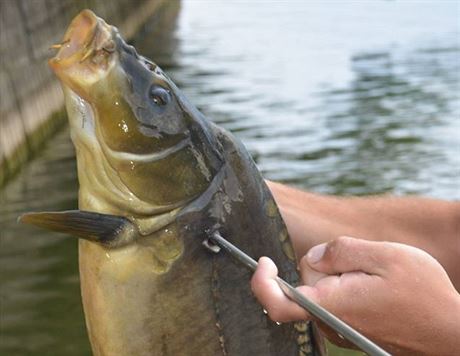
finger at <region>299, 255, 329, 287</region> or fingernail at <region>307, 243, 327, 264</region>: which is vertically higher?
fingernail at <region>307, 243, 327, 264</region>

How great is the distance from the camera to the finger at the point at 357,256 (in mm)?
2381

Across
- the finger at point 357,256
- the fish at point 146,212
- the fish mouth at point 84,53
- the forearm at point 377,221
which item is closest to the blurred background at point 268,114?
the forearm at point 377,221

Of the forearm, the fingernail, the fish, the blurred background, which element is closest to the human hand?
the fingernail

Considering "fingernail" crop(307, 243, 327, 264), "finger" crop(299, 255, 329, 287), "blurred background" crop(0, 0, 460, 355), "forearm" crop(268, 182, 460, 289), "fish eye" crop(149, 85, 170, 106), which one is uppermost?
"fish eye" crop(149, 85, 170, 106)

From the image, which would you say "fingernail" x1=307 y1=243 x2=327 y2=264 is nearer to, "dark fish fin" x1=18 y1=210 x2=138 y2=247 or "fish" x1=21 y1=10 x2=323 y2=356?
"fish" x1=21 y1=10 x2=323 y2=356

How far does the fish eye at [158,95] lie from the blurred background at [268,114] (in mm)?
4500

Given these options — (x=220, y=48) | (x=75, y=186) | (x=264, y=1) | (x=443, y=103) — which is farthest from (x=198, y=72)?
(x=264, y=1)

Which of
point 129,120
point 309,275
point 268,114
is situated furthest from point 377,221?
point 268,114

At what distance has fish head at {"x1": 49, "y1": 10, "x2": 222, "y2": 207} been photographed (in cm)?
250

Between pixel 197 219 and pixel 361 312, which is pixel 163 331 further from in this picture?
pixel 361 312

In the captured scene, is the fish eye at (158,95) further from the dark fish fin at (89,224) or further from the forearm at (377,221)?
the forearm at (377,221)

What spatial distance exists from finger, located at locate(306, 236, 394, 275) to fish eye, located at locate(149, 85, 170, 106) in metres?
0.58

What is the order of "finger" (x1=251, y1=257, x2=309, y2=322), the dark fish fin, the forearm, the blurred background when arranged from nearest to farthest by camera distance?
"finger" (x1=251, y1=257, x2=309, y2=322) < the dark fish fin < the forearm < the blurred background

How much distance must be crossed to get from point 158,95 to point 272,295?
24.9 inches
